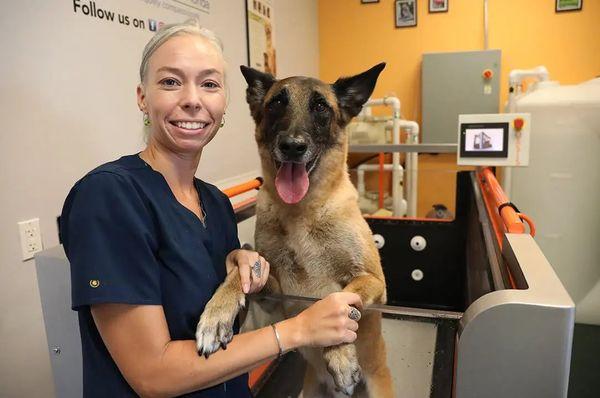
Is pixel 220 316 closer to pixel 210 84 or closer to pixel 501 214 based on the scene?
pixel 210 84

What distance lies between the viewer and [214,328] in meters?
0.80

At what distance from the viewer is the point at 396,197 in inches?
139

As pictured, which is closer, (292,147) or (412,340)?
(412,340)

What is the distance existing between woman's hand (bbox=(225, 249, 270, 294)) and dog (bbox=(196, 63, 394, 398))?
4cm

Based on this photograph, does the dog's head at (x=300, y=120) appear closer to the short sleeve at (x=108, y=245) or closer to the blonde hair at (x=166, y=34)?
the blonde hair at (x=166, y=34)

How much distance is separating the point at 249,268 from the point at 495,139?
154 cm

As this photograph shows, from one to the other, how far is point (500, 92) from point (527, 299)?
14.5 feet

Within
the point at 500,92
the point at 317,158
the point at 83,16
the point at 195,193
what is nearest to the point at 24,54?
the point at 83,16

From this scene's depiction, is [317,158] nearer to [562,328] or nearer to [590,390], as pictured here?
[562,328]

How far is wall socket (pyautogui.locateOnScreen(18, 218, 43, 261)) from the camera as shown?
1.45 meters

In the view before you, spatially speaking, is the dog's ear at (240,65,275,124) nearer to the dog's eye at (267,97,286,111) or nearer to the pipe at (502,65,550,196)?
the dog's eye at (267,97,286,111)

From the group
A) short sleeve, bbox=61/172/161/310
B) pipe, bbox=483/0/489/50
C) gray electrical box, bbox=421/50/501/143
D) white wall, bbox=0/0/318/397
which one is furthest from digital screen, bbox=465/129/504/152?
pipe, bbox=483/0/489/50

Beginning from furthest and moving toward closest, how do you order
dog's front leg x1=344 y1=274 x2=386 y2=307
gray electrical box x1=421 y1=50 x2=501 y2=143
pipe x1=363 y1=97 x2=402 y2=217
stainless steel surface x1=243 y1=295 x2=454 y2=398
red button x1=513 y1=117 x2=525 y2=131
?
gray electrical box x1=421 y1=50 x2=501 y2=143 < pipe x1=363 y1=97 x2=402 y2=217 < red button x1=513 y1=117 x2=525 y2=131 < dog's front leg x1=344 y1=274 x2=386 y2=307 < stainless steel surface x1=243 y1=295 x2=454 y2=398

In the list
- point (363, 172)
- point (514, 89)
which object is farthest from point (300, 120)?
point (514, 89)
